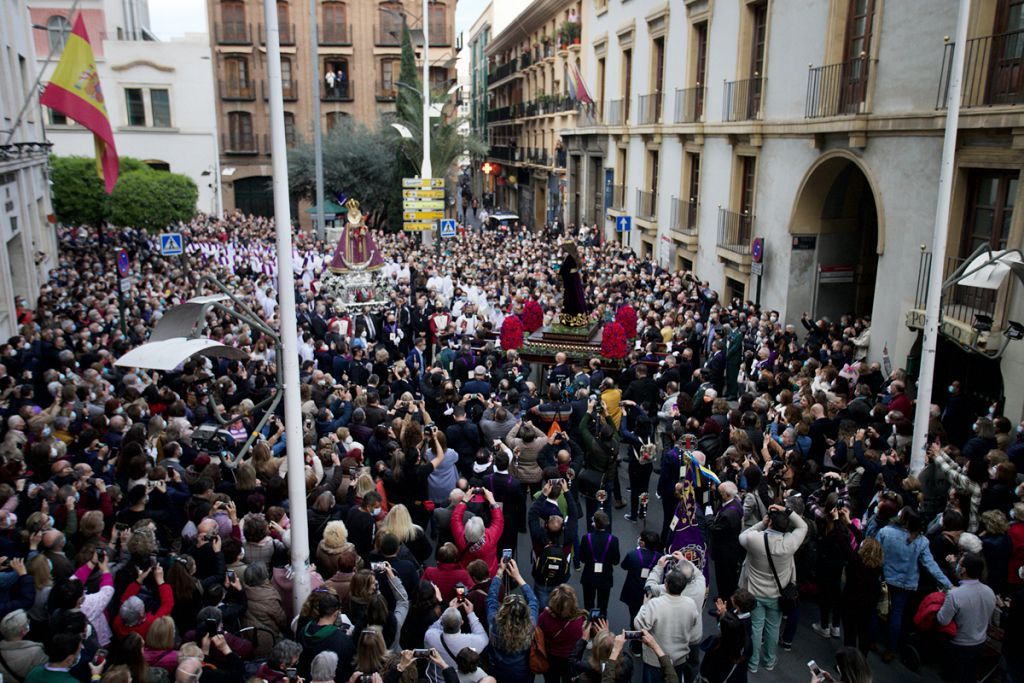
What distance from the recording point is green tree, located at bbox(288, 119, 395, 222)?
41.5 meters

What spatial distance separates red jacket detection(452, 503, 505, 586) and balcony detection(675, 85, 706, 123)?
56.4ft

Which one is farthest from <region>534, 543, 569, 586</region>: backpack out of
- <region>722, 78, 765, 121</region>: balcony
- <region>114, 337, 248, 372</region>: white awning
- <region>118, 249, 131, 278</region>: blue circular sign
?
<region>722, 78, 765, 121</region>: balcony

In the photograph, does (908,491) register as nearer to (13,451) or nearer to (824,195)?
(13,451)

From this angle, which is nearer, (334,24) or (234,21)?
(234,21)

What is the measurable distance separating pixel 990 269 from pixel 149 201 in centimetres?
2787

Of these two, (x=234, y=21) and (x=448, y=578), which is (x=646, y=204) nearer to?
(x=448, y=578)

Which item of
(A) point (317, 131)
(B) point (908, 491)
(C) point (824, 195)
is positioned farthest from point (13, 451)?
(A) point (317, 131)

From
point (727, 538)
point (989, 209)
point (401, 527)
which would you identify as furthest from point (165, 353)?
point (989, 209)

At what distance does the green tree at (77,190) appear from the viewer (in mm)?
27969

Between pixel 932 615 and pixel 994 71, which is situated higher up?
pixel 994 71

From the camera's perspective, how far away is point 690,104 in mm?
22234

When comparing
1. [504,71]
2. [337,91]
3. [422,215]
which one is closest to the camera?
[422,215]

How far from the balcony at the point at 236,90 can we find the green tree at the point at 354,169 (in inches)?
366

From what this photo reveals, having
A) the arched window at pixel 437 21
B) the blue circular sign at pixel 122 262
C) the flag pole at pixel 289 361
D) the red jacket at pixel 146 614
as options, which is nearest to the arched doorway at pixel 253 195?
the arched window at pixel 437 21
